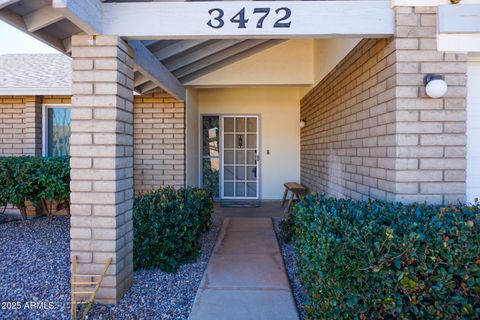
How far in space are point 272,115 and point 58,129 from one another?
496 centimetres

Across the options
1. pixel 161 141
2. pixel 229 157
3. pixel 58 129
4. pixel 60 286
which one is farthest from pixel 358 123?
pixel 58 129

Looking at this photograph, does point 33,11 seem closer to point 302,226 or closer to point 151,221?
point 151,221

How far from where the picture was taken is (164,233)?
12.2 feet

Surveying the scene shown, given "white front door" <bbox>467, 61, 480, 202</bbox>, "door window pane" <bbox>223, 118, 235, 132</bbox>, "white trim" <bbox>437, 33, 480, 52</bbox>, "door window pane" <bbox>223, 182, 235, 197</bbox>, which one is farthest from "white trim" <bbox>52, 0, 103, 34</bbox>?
"door window pane" <bbox>223, 182, 235, 197</bbox>

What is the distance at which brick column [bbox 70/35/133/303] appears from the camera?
2.98m

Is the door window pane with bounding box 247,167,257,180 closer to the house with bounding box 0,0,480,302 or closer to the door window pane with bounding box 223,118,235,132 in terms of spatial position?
the door window pane with bounding box 223,118,235,132

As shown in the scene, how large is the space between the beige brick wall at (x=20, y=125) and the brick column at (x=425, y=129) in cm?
676

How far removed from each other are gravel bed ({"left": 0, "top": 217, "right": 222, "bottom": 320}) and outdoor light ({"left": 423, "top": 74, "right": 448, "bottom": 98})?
288cm

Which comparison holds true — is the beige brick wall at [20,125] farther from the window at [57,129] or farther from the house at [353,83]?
the house at [353,83]

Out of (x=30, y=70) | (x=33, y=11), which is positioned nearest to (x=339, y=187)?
(x=33, y=11)

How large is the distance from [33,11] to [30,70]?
5862 mm

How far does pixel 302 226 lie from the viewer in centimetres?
295

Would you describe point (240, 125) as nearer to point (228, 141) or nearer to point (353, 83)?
point (228, 141)

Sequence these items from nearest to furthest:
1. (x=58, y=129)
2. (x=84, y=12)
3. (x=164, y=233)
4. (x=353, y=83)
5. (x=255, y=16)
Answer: (x=84, y=12) < (x=255, y=16) < (x=164, y=233) < (x=353, y=83) < (x=58, y=129)
